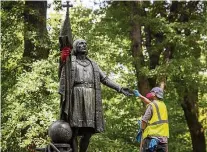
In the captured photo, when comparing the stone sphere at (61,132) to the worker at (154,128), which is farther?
the worker at (154,128)

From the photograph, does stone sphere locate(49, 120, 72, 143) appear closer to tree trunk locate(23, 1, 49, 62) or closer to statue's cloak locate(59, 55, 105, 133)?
statue's cloak locate(59, 55, 105, 133)

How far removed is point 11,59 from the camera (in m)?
17.1

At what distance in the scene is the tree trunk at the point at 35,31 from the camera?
16172 mm

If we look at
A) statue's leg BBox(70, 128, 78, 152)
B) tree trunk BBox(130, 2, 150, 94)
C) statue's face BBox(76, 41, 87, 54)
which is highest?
tree trunk BBox(130, 2, 150, 94)

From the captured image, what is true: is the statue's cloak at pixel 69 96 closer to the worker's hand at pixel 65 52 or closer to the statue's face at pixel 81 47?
the worker's hand at pixel 65 52

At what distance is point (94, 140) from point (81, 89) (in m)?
7.77

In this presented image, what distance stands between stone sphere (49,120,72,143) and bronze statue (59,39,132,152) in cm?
10

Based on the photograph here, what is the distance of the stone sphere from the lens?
290 inches

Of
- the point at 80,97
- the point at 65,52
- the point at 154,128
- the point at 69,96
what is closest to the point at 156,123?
the point at 154,128

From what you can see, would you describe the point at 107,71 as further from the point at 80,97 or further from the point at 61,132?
the point at 61,132

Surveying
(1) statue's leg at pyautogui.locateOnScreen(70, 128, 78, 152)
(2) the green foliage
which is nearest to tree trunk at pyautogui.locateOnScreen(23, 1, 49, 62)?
(2) the green foliage

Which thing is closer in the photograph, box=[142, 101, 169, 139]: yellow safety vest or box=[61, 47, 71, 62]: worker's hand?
box=[61, 47, 71, 62]: worker's hand

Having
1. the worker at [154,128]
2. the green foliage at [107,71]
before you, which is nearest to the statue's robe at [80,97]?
the worker at [154,128]

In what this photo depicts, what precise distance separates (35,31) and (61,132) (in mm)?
9665
